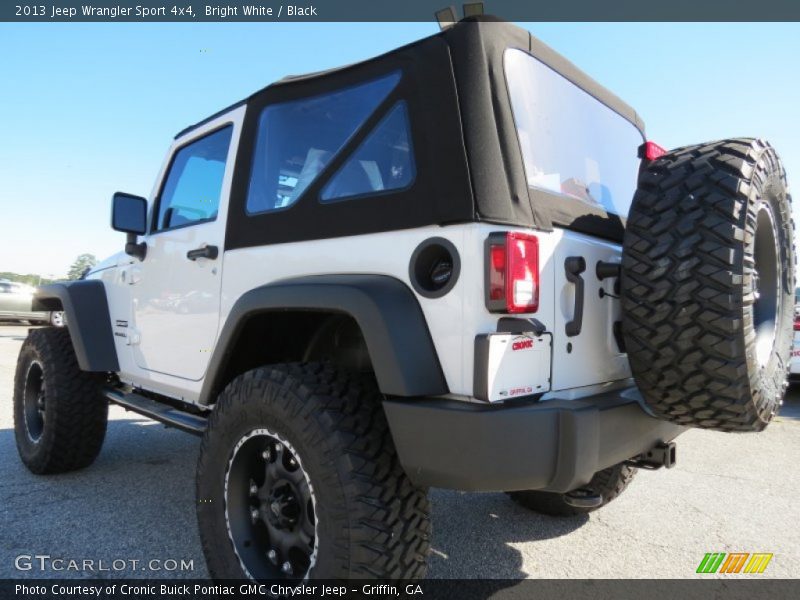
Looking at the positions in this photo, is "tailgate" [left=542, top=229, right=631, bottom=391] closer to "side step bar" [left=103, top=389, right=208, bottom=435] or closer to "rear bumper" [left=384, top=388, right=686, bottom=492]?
"rear bumper" [left=384, top=388, right=686, bottom=492]

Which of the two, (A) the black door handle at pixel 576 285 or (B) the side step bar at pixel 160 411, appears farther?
(B) the side step bar at pixel 160 411

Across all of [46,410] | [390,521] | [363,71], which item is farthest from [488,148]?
[46,410]

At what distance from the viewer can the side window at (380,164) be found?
1.86 meters

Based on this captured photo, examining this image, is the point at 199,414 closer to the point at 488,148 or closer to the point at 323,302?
the point at 323,302

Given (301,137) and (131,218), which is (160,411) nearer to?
(131,218)

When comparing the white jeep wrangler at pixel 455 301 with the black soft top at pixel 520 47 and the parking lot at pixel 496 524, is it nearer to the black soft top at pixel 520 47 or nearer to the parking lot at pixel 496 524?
the black soft top at pixel 520 47

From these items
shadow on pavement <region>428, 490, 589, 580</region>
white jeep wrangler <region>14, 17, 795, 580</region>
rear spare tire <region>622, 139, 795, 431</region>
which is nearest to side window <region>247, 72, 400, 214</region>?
white jeep wrangler <region>14, 17, 795, 580</region>

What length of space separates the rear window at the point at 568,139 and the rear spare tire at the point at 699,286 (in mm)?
327

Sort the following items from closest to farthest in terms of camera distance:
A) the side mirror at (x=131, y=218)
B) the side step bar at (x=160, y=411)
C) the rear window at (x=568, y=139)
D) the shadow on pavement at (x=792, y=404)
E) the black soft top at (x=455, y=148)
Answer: the black soft top at (x=455, y=148) < the rear window at (x=568, y=139) < the side step bar at (x=160, y=411) < the side mirror at (x=131, y=218) < the shadow on pavement at (x=792, y=404)

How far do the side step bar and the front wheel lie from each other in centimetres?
49

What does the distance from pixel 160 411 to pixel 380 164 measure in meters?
1.87

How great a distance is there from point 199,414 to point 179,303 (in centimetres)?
66

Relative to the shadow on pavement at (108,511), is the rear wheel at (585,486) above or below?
above
